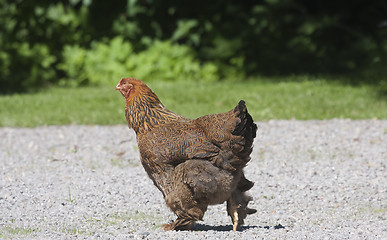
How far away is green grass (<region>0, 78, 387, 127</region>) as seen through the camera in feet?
28.9

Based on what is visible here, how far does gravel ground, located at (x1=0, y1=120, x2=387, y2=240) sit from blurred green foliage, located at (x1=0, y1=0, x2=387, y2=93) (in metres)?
4.30

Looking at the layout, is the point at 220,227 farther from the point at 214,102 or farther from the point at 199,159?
the point at 214,102

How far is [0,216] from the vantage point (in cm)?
473

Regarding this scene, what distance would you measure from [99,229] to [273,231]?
1232mm

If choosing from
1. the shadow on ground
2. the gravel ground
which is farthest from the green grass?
the shadow on ground

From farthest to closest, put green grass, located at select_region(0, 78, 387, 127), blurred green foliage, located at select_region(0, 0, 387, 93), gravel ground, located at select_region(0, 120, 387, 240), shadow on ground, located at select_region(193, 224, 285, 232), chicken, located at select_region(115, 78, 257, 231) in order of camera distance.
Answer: blurred green foliage, located at select_region(0, 0, 387, 93), green grass, located at select_region(0, 78, 387, 127), shadow on ground, located at select_region(193, 224, 285, 232), gravel ground, located at select_region(0, 120, 387, 240), chicken, located at select_region(115, 78, 257, 231)

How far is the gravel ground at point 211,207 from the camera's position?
444 centimetres

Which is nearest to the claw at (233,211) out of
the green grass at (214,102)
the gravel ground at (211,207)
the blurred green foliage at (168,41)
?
the gravel ground at (211,207)

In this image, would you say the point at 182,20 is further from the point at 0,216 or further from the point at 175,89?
the point at 0,216

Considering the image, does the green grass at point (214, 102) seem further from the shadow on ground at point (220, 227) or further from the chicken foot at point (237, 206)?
the chicken foot at point (237, 206)

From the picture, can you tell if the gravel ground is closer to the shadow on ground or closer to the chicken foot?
the shadow on ground

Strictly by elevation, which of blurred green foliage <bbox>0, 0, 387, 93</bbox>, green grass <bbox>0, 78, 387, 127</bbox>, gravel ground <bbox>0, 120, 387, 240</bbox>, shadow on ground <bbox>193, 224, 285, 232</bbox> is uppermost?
blurred green foliage <bbox>0, 0, 387, 93</bbox>

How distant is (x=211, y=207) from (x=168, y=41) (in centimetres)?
751

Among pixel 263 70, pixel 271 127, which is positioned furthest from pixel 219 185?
pixel 263 70
